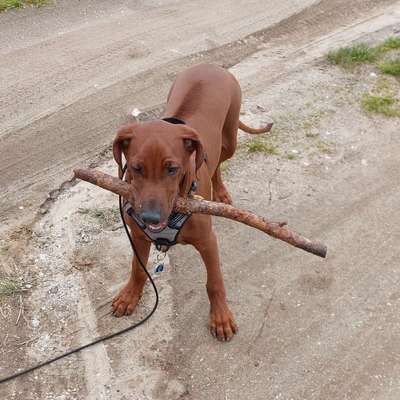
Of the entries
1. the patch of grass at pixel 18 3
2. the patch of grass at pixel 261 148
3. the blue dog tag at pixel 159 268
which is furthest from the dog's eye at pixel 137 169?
the patch of grass at pixel 18 3

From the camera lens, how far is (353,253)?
4395mm

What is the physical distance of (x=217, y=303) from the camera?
3762 mm

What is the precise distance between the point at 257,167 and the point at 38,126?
6.82 feet

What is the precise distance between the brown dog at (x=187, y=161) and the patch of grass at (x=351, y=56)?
227 centimetres

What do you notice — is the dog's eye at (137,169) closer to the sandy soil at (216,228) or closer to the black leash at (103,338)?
the black leash at (103,338)

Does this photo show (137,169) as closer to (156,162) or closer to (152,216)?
(156,162)

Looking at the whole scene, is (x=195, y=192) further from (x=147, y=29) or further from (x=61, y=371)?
(x=147, y=29)

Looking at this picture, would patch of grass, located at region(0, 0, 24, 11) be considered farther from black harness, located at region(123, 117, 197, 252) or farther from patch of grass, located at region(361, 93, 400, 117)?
black harness, located at region(123, 117, 197, 252)

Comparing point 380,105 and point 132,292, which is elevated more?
point 132,292

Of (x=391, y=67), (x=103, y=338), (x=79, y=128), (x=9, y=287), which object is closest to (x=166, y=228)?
(x=103, y=338)

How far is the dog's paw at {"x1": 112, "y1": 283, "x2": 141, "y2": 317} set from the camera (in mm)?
3840

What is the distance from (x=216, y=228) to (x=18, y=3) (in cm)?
498

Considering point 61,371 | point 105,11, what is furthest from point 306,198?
point 105,11

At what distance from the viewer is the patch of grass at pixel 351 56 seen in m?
6.70
